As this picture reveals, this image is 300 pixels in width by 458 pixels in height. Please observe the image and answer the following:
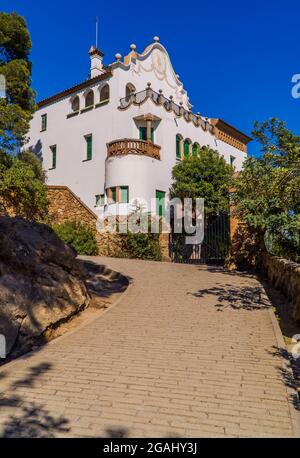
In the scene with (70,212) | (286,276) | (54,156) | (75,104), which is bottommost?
(286,276)

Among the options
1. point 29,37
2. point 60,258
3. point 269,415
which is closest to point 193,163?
point 29,37

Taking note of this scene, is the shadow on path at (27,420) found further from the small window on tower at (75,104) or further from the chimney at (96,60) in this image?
the chimney at (96,60)

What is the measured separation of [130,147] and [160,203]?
3.82 metres

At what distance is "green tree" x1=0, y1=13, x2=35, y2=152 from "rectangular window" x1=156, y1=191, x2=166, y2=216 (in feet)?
27.4

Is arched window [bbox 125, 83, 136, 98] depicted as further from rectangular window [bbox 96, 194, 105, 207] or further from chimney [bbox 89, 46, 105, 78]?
rectangular window [bbox 96, 194, 105, 207]

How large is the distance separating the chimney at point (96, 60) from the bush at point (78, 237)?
1359cm

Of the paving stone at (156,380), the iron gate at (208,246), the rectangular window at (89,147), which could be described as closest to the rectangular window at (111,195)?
the rectangular window at (89,147)

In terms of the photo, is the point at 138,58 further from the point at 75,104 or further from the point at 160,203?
the point at 160,203

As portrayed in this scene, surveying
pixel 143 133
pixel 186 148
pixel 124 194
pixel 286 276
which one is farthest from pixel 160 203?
pixel 286 276

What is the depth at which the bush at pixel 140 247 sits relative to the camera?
1881 centimetres

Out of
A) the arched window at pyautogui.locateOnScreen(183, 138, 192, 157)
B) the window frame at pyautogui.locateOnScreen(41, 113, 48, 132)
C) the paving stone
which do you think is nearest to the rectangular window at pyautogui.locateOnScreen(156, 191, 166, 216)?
the arched window at pyautogui.locateOnScreen(183, 138, 192, 157)

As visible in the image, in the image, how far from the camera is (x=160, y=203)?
75.8 feet

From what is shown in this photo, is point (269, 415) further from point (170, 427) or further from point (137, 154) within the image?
point (137, 154)
